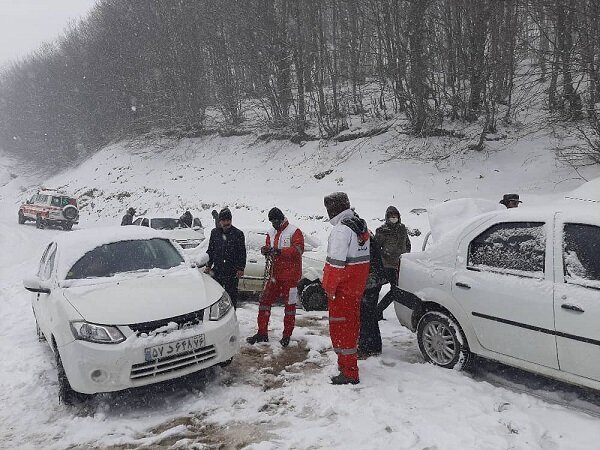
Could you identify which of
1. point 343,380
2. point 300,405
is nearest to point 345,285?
point 343,380

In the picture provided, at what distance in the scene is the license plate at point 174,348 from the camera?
421 cm

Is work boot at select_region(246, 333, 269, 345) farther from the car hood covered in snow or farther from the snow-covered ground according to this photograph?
the car hood covered in snow

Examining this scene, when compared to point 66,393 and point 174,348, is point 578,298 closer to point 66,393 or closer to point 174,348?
point 174,348

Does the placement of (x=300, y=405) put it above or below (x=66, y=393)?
below

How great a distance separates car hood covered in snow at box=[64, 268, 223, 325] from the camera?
4352 mm

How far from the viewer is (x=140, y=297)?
4641mm

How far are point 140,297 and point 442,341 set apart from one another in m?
3.05

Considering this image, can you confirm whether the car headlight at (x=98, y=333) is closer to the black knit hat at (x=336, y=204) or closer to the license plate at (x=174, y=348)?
the license plate at (x=174, y=348)

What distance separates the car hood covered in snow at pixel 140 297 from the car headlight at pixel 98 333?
53 mm

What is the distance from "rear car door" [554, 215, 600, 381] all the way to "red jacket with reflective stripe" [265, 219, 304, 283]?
2.88m

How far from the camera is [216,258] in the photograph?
21.0 feet

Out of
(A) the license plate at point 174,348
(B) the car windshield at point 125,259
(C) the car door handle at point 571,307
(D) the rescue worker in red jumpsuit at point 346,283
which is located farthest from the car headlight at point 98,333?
(C) the car door handle at point 571,307

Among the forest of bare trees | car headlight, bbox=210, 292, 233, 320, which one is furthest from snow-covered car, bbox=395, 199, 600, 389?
A: the forest of bare trees

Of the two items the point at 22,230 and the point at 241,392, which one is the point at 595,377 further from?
the point at 22,230
